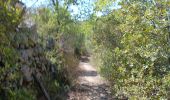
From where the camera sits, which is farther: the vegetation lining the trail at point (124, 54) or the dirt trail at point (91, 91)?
the dirt trail at point (91, 91)

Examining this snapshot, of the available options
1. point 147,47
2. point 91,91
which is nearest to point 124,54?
point 147,47

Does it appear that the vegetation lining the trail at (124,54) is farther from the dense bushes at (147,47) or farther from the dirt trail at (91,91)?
the dirt trail at (91,91)

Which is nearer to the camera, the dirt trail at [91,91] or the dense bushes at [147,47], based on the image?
the dense bushes at [147,47]

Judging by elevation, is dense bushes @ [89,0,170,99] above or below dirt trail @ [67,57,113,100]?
above

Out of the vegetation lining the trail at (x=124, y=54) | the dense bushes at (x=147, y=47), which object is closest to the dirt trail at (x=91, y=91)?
the vegetation lining the trail at (x=124, y=54)

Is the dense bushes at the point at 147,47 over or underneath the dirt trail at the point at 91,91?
over

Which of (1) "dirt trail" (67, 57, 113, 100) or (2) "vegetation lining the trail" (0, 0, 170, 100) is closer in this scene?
(2) "vegetation lining the trail" (0, 0, 170, 100)

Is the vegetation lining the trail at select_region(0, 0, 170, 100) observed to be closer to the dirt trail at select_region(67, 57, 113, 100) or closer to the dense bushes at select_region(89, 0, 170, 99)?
the dense bushes at select_region(89, 0, 170, 99)

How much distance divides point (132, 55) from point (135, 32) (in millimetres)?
950

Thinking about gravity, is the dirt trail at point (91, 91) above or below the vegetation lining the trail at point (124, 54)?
below

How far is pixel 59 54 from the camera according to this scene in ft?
51.3

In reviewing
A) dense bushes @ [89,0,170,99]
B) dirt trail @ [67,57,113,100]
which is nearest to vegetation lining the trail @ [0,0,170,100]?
dense bushes @ [89,0,170,99]

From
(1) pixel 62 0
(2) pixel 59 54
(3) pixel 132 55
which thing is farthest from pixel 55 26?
(3) pixel 132 55

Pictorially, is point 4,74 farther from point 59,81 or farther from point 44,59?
point 59,81
